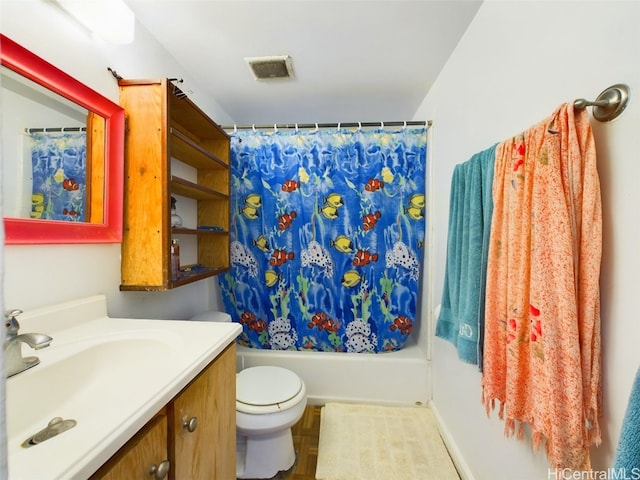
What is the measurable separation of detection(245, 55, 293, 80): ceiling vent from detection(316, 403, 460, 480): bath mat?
2066 millimetres

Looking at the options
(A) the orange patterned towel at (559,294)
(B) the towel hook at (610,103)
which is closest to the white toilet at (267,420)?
(A) the orange patterned towel at (559,294)

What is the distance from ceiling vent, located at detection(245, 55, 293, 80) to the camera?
62.0 inches

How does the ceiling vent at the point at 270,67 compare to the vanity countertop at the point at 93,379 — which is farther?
the ceiling vent at the point at 270,67

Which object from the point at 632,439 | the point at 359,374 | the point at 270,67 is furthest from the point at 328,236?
the point at 632,439

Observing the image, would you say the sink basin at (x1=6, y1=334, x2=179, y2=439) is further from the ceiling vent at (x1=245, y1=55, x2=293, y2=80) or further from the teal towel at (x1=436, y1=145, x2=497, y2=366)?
the ceiling vent at (x1=245, y1=55, x2=293, y2=80)

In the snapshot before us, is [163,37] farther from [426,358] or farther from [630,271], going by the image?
[426,358]

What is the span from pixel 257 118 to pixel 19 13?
1.49 meters

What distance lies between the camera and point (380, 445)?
5.16 ft

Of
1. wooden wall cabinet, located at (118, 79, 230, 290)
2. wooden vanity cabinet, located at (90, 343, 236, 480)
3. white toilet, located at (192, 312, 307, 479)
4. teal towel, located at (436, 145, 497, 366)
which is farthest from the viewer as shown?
white toilet, located at (192, 312, 307, 479)

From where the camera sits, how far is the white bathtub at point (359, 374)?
74.4 inches

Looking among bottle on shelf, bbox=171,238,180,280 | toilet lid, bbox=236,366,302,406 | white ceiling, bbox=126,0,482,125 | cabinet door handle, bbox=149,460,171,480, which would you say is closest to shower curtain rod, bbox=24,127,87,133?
bottle on shelf, bbox=171,238,180,280

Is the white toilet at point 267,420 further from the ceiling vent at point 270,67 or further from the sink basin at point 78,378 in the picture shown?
the ceiling vent at point 270,67

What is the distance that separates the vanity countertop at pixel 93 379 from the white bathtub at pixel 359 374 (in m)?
1.07

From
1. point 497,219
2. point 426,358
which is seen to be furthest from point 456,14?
point 426,358
